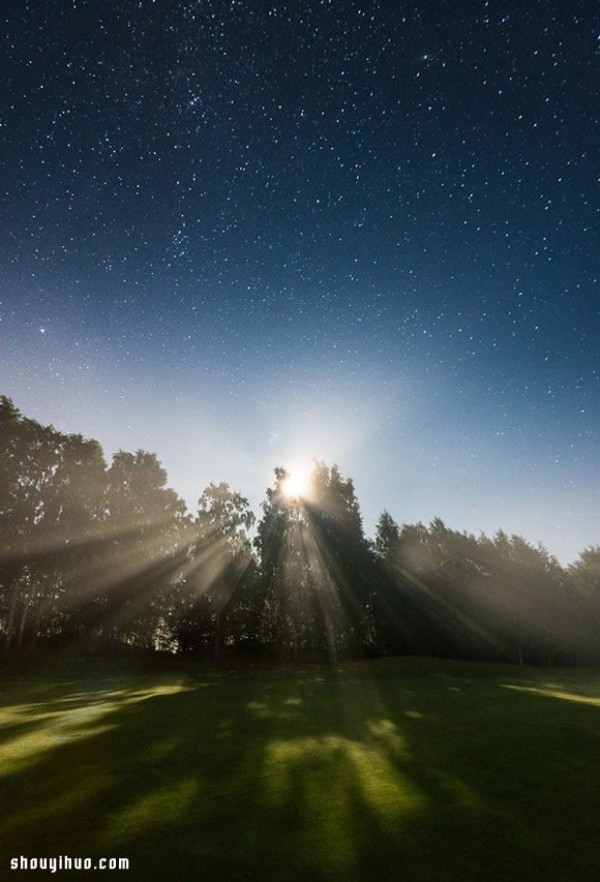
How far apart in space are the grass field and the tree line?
101 feet

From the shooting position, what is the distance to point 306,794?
591 centimetres

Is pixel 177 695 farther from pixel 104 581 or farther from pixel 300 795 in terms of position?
pixel 104 581

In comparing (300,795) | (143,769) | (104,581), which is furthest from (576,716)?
(104,581)

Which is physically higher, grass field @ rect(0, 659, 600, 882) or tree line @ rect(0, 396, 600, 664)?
tree line @ rect(0, 396, 600, 664)

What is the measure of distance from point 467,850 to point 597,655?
58.1m

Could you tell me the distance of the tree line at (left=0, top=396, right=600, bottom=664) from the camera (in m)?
38.8

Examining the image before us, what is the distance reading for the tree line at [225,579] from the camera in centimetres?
3884

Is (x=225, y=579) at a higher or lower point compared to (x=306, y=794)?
higher

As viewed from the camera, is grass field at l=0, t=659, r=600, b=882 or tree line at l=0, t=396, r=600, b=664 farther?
tree line at l=0, t=396, r=600, b=664

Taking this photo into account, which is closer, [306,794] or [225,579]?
[306,794]

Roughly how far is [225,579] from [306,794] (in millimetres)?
40211

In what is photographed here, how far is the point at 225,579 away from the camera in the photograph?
4416cm

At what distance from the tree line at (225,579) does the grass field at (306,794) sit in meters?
30.7

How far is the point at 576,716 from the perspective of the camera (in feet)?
40.7
